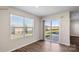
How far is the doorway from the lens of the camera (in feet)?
24.3

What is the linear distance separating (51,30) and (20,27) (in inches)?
121

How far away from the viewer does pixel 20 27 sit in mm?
5594

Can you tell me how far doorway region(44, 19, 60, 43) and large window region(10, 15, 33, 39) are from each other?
5.82ft

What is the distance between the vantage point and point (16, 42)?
492 centimetres

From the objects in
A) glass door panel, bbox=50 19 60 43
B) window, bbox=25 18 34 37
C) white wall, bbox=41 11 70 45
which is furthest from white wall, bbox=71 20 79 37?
window, bbox=25 18 34 37

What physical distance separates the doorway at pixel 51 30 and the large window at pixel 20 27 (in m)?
1.77

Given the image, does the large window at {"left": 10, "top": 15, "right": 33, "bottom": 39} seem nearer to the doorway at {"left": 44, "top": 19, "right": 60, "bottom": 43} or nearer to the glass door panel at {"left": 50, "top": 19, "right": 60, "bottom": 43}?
the doorway at {"left": 44, "top": 19, "right": 60, "bottom": 43}

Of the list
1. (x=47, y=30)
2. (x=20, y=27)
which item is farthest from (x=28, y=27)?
(x=47, y=30)

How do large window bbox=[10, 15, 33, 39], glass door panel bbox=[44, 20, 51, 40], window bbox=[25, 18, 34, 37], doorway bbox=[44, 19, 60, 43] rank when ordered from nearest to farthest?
large window bbox=[10, 15, 33, 39], window bbox=[25, 18, 34, 37], doorway bbox=[44, 19, 60, 43], glass door panel bbox=[44, 20, 51, 40]

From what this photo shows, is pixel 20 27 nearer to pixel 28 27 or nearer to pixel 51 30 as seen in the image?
pixel 28 27

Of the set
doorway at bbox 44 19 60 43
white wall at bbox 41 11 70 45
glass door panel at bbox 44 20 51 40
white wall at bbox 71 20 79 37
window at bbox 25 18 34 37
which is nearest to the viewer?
white wall at bbox 41 11 70 45

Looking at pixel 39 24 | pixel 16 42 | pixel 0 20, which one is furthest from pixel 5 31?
pixel 39 24
